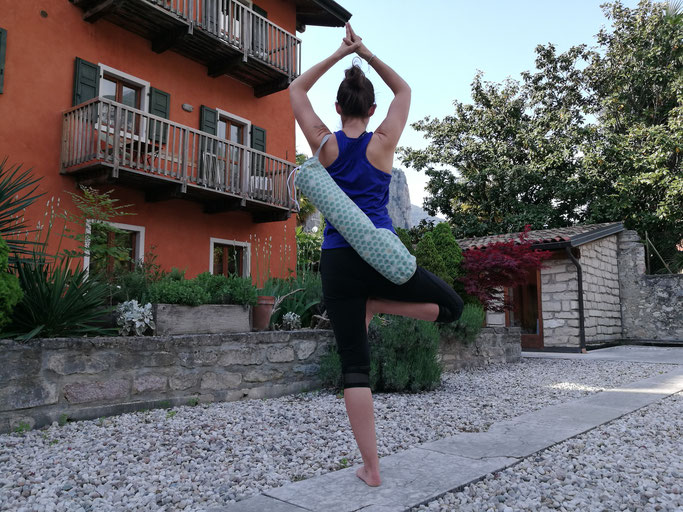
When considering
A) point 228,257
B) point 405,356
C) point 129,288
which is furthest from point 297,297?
point 228,257

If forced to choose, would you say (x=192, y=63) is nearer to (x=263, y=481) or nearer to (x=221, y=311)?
(x=221, y=311)

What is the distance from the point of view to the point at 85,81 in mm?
8141

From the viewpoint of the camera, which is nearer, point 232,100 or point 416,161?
point 232,100

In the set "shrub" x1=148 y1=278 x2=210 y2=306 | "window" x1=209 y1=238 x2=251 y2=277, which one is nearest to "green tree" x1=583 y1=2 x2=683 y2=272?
"window" x1=209 y1=238 x2=251 y2=277

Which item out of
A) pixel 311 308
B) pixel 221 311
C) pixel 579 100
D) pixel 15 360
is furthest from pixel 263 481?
pixel 579 100

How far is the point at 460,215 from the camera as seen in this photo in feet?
61.3

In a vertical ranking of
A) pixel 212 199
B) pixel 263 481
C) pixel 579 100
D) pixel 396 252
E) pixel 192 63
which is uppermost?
pixel 579 100

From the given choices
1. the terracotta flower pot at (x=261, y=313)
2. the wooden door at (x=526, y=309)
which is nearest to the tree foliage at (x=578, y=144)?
the wooden door at (x=526, y=309)

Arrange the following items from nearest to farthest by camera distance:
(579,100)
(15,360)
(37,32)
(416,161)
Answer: (15,360) → (37,32) → (579,100) → (416,161)

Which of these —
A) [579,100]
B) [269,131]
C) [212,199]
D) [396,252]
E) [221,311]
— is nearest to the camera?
[396,252]

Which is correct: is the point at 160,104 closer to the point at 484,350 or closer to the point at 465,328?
the point at 465,328

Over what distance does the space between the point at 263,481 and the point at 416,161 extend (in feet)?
60.3

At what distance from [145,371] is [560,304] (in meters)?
9.47

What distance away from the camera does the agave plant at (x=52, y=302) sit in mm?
3332
